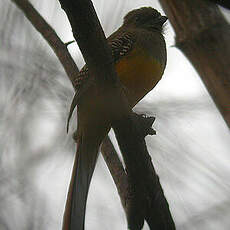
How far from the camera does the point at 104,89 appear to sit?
1.97 meters

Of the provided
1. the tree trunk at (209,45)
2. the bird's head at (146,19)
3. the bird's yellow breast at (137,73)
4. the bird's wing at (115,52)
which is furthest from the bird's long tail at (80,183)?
the bird's head at (146,19)

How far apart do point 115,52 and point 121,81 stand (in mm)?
244

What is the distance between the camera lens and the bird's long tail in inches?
84.1

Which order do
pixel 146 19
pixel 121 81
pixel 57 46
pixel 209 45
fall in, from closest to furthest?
pixel 209 45 < pixel 57 46 < pixel 121 81 < pixel 146 19

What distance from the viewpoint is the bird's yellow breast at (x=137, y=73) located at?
3.67 m

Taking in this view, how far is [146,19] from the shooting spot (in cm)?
468

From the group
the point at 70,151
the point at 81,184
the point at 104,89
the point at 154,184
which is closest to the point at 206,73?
the point at 104,89

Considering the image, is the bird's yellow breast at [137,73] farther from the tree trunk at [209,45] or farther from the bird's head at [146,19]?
the tree trunk at [209,45]

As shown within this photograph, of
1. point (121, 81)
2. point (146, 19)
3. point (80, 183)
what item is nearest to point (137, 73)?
point (121, 81)

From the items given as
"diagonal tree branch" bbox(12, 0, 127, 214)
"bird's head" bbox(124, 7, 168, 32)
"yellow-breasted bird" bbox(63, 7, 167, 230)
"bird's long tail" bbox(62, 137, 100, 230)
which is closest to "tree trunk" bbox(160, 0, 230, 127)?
"yellow-breasted bird" bbox(63, 7, 167, 230)

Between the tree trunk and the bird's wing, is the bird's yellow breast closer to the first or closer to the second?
the bird's wing

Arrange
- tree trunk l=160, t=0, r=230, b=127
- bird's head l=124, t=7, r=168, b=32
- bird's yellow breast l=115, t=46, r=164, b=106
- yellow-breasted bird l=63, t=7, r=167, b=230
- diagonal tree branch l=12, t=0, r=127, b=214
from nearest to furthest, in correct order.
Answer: tree trunk l=160, t=0, r=230, b=127 → yellow-breasted bird l=63, t=7, r=167, b=230 → diagonal tree branch l=12, t=0, r=127, b=214 → bird's yellow breast l=115, t=46, r=164, b=106 → bird's head l=124, t=7, r=168, b=32

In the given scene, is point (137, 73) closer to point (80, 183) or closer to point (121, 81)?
point (121, 81)

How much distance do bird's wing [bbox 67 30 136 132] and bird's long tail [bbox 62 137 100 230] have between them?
23 cm
